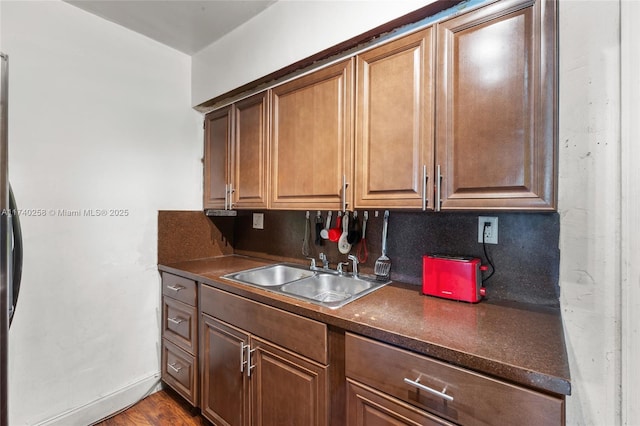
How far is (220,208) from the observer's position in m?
2.10

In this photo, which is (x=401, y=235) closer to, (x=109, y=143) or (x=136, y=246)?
(x=136, y=246)

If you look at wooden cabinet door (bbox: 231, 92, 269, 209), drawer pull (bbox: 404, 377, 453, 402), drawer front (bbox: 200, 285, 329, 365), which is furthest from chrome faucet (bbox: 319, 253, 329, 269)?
drawer pull (bbox: 404, 377, 453, 402)

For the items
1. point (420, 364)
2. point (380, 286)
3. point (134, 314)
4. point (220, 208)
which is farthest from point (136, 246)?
point (420, 364)

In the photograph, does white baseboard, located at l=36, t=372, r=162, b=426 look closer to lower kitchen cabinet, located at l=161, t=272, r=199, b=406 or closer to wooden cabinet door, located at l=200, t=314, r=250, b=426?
lower kitchen cabinet, located at l=161, t=272, r=199, b=406

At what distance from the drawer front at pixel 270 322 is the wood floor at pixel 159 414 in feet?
2.48

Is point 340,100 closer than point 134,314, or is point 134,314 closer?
point 340,100

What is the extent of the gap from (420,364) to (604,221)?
2.32ft

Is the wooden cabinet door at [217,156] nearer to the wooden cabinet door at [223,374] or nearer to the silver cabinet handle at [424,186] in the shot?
the wooden cabinet door at [223,374]

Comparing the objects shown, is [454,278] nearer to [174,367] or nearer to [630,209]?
[630,209]

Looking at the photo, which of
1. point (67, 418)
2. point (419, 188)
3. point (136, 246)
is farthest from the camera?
point (136, 246)

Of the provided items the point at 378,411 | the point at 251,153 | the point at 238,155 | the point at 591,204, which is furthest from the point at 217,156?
the point at 591,204

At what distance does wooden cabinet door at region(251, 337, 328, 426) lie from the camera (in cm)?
116

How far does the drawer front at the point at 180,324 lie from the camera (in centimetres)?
178

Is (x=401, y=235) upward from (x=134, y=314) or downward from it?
upward
